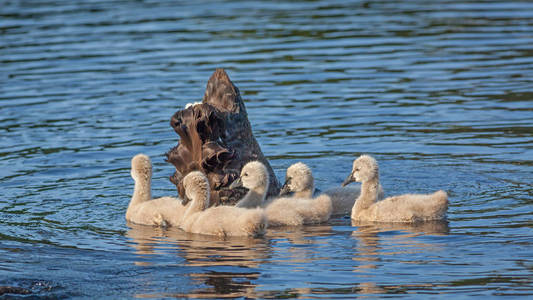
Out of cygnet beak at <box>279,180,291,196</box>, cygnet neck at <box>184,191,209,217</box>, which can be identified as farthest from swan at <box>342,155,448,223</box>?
cygnet neck at <box>184,191,209,217</box>

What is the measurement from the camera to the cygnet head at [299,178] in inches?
428

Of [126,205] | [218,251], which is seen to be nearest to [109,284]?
[218,251]

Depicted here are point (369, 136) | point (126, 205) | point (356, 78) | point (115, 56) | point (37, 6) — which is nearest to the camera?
point (126, 205)

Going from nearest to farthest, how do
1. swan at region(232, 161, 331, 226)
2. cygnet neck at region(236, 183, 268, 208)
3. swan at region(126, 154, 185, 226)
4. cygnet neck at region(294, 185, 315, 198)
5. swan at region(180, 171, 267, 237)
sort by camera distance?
swan at region(180, 171, 267, 237)
swan at region(232, 161, 331, 226)
cygnet neck at region(236, 183, 268, 208)
swan at region(126, 154, 185, 226)
cygnet neck at region(294, 185, 315, 198)

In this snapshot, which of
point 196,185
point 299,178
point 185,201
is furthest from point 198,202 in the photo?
point 299,178

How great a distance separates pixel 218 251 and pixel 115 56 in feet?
37.3

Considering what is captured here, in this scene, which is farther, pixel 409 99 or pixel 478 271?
pixel 409 99

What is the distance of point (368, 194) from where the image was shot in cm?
1078

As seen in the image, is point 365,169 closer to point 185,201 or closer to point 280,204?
point 280,204

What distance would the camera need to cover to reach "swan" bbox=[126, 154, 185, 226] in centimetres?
1082

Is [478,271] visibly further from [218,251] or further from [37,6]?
[37,6]

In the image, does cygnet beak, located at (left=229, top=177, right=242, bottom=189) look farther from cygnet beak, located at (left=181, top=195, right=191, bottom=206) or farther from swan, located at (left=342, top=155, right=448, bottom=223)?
swan, located at (left=342, top=155, right=448, bottom=223)

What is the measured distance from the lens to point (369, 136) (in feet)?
46.2

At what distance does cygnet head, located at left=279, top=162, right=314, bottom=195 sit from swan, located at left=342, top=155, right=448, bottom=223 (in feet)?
1.52
